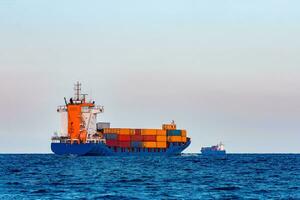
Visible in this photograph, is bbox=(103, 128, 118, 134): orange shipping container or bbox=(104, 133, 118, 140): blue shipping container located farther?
bbox=(103, 128, 118, 134): orange shipping container

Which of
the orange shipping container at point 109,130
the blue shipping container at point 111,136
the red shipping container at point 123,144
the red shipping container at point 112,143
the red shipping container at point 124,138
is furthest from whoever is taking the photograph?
the red shipping container at point 124,138

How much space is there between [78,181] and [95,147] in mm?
104275

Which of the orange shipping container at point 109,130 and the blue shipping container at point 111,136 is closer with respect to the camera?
the blue shipping container at point 111,136

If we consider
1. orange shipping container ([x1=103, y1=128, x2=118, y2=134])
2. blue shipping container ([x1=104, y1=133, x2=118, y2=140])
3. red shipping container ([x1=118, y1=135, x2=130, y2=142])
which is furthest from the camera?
red shipping container ([x1=118, y1=135, x2=130, y2=142])

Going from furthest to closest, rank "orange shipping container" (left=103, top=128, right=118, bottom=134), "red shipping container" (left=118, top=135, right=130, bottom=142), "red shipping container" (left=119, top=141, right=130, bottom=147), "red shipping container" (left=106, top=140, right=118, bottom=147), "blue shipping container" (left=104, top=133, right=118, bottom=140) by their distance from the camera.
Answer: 1. "red shipping container" (left=118, top=135, right=130, bottom=142)
2. "red shipping container" (left=119, top=141, right=130, bottom=147)
3. "orange shipping container" (left=103, top=128, right=118, bottom=134)
4. "blue shipping container" (left=104, top=133, right=118, bottom=140)
5. "red shipping container" (left=106, top=140, right=118, bottom=147)

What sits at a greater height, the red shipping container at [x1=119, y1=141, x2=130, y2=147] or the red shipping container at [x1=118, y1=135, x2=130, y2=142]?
the red shipping container at [x1=118, y1=135, x2=130, y2=142]

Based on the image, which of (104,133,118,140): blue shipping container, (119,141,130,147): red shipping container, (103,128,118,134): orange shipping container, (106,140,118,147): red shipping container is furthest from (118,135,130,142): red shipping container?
(103,128,118,134): orange shipping container

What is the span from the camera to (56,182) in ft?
242

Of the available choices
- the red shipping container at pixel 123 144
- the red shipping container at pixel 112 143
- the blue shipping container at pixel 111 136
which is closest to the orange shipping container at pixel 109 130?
the blue shipping container at pixel 111 136

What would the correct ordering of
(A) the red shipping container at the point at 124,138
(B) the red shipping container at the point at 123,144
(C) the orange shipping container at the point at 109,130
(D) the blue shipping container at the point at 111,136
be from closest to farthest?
(D) the blue shipping container at the point at 111,136 < (C) the orange shipping container at the point at 109,130 < (B) the red shipping container at the point at 123,144 < (A) the red shipping container at the point at 124,138

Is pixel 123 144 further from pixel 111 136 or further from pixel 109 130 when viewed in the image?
pixel 109 130

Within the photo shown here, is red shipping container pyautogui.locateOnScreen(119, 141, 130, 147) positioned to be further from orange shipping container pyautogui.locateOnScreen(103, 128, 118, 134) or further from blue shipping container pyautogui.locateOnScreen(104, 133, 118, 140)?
orange shipping container pyautogui.locateOnScreen(103, 128, 118, 134)

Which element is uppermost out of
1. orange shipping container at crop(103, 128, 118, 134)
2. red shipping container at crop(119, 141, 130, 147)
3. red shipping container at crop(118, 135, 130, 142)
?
orange shipping container at crop(103, 128, 118, 134)

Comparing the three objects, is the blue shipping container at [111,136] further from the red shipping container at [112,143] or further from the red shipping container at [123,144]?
the red shipping container at [123,144]
